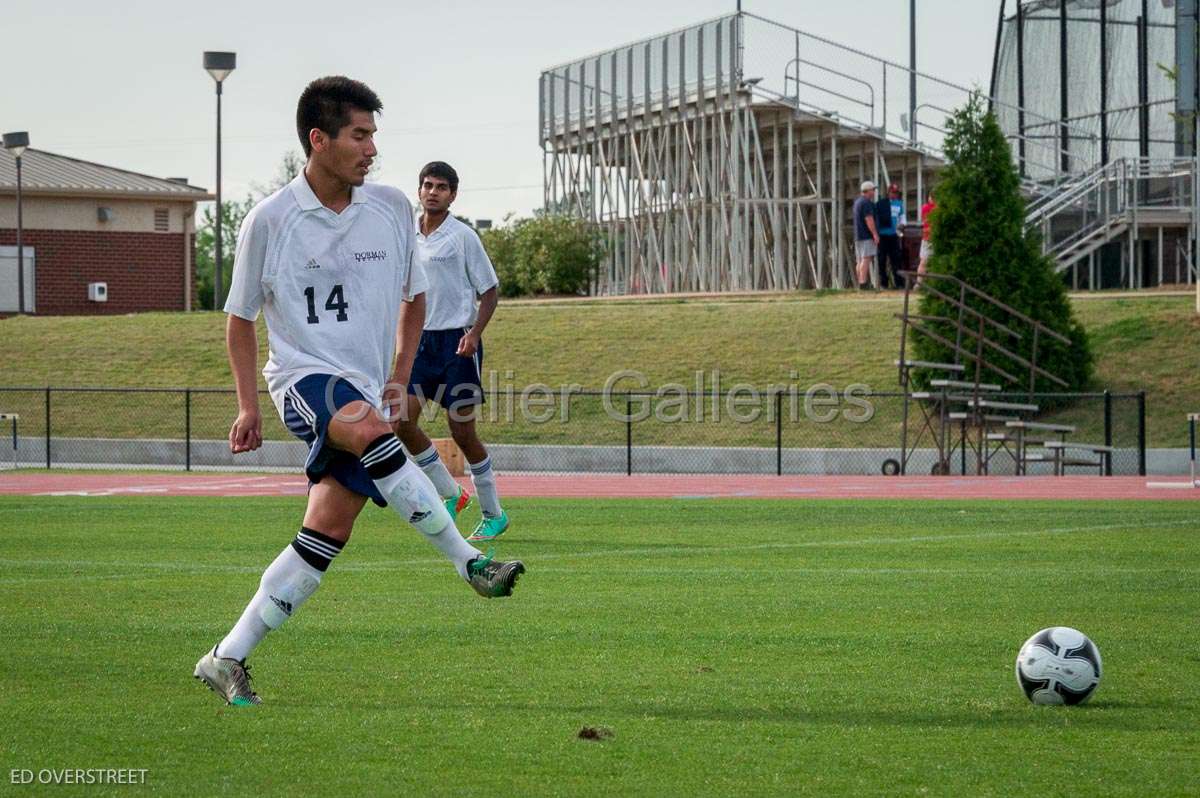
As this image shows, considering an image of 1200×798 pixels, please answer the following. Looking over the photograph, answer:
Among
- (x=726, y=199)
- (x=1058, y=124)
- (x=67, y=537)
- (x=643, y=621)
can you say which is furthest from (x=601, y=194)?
(x=643, y=621)

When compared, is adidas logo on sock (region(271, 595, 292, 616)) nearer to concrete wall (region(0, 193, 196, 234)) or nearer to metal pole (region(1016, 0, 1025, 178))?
metal pole (region(1016, 0, 1025, 178))

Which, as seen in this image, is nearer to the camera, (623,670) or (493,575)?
(493,575)

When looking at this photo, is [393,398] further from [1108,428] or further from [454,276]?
[1108,428]

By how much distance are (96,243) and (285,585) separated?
2101 inches

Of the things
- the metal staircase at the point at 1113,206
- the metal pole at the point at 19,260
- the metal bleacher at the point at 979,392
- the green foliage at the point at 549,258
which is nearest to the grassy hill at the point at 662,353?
the metal bleacher at the point at 979,392

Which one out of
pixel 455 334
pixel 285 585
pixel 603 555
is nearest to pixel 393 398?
pixel 285 585

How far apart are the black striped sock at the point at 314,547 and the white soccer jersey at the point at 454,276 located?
6.34 metres

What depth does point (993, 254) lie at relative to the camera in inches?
1145

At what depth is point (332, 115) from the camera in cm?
630

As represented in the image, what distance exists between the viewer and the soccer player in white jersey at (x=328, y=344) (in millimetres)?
6148

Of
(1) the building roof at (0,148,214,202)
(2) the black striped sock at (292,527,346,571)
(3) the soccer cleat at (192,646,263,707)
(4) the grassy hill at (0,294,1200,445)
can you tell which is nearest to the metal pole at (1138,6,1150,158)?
(4) the grassy hill at (0,294,1200,445)

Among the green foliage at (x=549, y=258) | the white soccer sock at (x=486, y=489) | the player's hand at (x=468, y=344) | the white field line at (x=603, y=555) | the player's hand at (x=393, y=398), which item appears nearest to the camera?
the player's hand at (x=393, y=398)

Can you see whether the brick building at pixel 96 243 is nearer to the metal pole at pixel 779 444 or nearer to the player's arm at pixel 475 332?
the metal pole at pixel 779 444

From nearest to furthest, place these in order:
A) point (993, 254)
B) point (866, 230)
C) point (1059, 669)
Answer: point (1059, 669) < point (993, 254) < point (866, 230)
